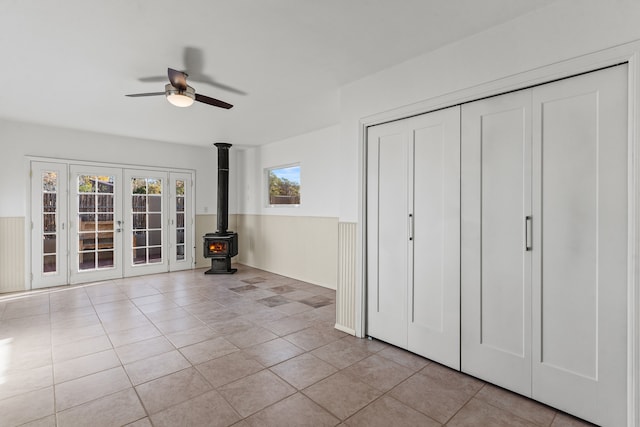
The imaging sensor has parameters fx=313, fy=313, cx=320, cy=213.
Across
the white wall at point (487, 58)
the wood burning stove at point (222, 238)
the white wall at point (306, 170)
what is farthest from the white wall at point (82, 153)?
the white wall at point (487, 58)

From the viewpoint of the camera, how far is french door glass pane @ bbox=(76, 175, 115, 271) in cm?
574

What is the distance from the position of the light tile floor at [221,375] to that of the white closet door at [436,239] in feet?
0.78

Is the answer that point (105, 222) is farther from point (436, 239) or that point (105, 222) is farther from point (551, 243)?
point (551, 243)

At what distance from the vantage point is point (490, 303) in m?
2.44

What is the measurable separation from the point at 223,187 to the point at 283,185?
1329 mm

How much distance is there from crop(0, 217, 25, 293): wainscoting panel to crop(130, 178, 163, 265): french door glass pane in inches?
64.3

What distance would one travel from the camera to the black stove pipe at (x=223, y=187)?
671 centimetres

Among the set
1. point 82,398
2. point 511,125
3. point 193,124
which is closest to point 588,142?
point 511,125

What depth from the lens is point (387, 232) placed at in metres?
3.13

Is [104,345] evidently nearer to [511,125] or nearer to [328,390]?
[328,390]

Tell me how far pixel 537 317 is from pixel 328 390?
5.24ft

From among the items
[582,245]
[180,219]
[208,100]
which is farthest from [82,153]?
[582,245]

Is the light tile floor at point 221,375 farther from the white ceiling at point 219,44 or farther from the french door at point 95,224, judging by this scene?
the white ceiling at point 219,44

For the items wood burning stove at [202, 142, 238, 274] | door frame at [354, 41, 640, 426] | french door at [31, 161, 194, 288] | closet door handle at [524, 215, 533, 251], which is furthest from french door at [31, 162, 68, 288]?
closet door handle at [524, 215, 533, 251]
